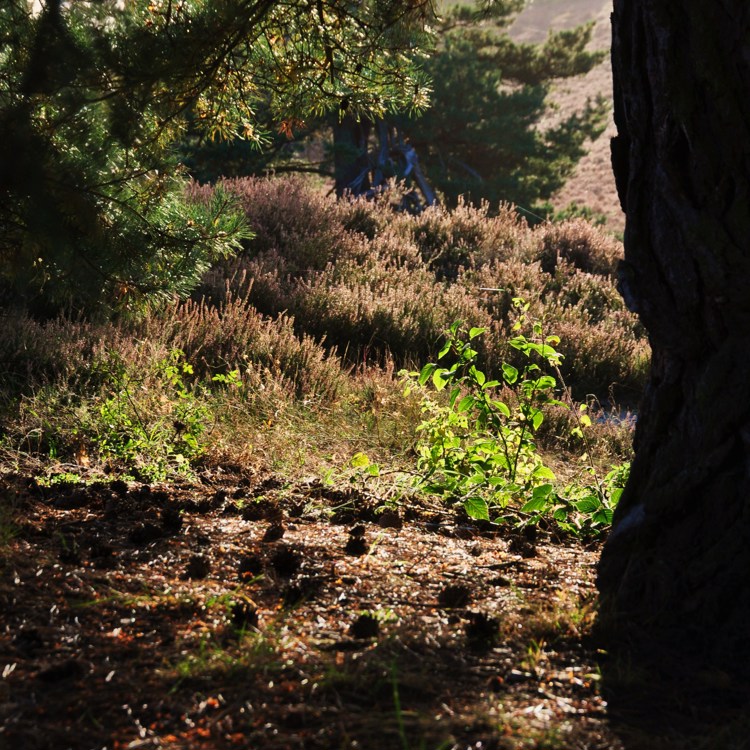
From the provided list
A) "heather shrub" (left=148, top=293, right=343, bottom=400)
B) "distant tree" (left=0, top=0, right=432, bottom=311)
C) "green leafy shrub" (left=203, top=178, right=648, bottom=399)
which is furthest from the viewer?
"green leafy shrub" (left=203, top=178, right=648, bottom=399)

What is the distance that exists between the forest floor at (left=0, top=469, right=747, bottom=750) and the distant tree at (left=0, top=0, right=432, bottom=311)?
1.11m

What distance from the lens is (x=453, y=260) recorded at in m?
10.6

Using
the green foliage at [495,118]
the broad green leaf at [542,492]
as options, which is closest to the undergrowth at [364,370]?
the broad green leaf at [542,492]

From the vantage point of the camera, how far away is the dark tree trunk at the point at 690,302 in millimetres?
2049

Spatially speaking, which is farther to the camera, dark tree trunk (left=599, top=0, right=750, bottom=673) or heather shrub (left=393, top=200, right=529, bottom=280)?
heather shrub (left=393, top=200, right=529, bottom=280)

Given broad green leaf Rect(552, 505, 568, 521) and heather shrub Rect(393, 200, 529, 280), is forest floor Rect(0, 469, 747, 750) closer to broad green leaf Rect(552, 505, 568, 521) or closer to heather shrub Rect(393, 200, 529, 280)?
broad green leaf Rect(552, 505, 568, 521)

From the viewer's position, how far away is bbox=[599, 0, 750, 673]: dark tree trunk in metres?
2.05

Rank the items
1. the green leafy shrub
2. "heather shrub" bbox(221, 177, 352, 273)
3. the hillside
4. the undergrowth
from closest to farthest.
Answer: the undergrowth
the green leafy shrub
"heather shrub" bbox(221, 177, 352, 273)
the hillside

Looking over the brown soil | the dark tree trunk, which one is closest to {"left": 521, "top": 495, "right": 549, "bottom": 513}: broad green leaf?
the brown soil

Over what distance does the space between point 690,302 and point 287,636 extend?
4.32 feet

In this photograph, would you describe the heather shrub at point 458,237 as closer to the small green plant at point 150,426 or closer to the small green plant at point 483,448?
the small green plant at point 150,426

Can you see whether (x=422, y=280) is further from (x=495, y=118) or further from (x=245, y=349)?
(x=495, y=118)

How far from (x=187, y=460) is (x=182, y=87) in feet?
5.62

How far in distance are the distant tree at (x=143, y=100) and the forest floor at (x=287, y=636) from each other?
1.11 metres
